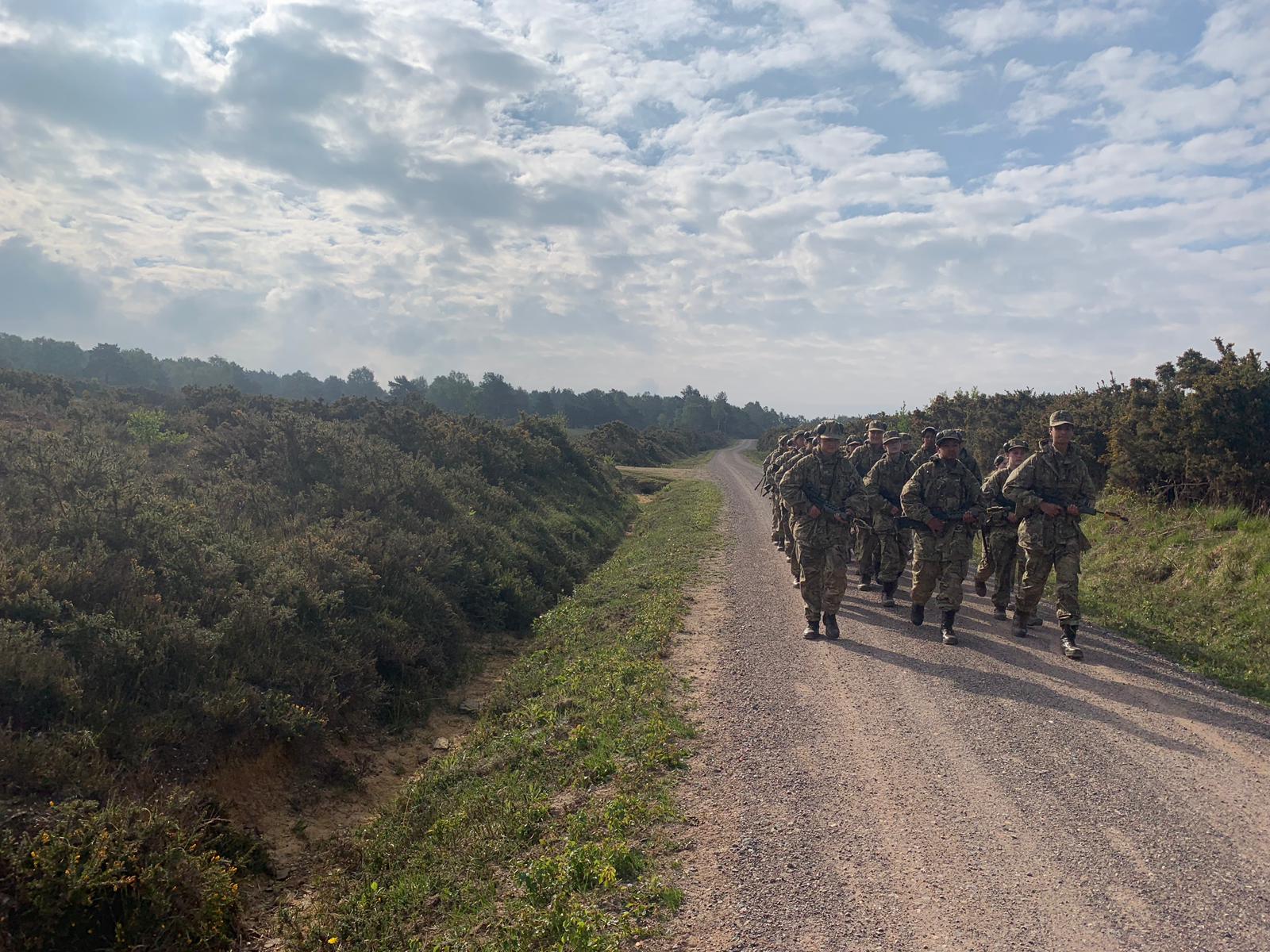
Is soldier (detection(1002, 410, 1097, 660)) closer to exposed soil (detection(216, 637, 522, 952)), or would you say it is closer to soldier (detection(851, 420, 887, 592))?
soldier (detection(851, 420, 887, 592))

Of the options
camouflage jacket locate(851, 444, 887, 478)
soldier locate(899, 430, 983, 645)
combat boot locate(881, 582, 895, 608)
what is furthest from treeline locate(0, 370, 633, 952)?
soldier locate(899, 430, 983, 645)

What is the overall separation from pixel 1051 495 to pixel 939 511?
1.33 m

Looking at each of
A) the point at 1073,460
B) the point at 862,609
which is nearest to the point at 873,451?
the point at 862,609

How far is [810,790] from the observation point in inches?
199

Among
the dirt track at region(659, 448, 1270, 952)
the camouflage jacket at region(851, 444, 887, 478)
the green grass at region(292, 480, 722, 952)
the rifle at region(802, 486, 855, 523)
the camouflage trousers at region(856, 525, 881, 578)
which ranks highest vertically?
the camouflage jacket at region(851, 444, 887, 478)

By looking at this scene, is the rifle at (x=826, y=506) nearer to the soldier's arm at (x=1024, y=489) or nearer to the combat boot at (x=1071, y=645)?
the soldier's arm at (x=1024, y=489)

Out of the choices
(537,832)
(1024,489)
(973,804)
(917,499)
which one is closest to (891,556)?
(917,499)

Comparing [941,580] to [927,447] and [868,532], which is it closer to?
[868,532]

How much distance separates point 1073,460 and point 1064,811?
18.6 ft

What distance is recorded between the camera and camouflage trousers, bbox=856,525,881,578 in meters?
12.6

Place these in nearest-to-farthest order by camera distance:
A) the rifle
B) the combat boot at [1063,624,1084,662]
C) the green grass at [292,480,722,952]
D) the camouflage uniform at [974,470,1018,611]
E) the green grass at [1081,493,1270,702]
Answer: the green grass at [292,480,722,952] < the combat boot at [1063,624,1084,662] < the green grass at [1081,493,1270,702] < the rifle < the camouflage uniform at [974,470,1018,611]

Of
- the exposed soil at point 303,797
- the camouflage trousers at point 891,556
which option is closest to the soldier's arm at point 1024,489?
the camouflage trousers at point 891,556

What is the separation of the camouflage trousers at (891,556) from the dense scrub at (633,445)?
33.0 meters

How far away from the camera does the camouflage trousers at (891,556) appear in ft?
36.6
